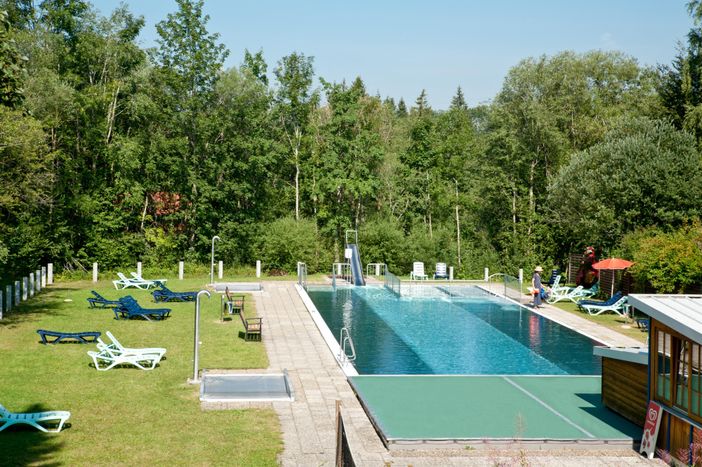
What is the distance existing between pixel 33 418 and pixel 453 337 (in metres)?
13.0

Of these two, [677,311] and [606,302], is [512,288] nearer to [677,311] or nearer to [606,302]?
[606,302]

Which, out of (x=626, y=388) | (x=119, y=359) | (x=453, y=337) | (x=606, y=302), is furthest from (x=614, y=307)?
(x=119, y=359)

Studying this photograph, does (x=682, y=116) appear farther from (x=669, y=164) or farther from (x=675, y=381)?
(x=675, y=381)

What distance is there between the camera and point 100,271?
37.3 meters

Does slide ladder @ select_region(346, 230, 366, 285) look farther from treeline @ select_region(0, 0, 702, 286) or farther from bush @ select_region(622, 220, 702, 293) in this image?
bush @ select_region(622, 220, 702, 293)

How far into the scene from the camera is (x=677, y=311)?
408 inches

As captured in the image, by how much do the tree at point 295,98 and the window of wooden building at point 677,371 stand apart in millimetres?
33617

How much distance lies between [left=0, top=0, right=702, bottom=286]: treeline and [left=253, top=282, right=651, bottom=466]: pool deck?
15589 millimetres

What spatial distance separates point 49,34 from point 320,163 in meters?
Answer: 16.3

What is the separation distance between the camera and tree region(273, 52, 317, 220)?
42.7 m

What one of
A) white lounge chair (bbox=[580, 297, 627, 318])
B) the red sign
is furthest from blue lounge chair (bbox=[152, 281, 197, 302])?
the red sign

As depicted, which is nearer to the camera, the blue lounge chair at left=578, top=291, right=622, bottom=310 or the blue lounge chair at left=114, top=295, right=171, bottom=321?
the blue lounge chair at left=114, top=295, right=171, bottom=321

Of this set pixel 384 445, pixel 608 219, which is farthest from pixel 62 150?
pixel 384 445

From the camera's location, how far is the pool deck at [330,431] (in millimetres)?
10352
